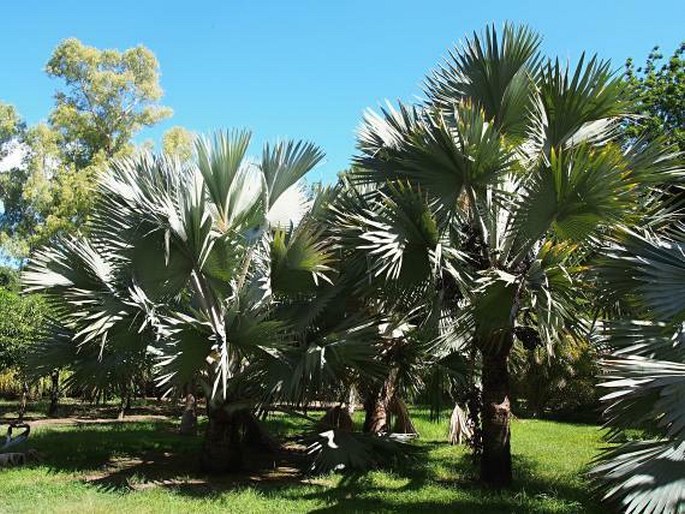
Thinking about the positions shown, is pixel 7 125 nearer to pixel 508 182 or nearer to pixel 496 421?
pixel 508 182

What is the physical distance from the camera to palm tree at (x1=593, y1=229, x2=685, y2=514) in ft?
14.5

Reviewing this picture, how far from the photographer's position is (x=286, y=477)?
28.8ft

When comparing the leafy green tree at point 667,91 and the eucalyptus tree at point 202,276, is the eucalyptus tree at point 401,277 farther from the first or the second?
the leafy green tree at point 667,91

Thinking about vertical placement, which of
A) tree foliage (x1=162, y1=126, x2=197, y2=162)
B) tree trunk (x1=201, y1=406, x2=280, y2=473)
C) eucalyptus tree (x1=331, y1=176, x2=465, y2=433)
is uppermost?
tree foliage (x1=162, y1=126, x2=197, y2=162)

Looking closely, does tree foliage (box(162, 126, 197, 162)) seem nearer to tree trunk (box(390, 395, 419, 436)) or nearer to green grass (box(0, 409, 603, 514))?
green grass (box(0, 409, 603, 514))

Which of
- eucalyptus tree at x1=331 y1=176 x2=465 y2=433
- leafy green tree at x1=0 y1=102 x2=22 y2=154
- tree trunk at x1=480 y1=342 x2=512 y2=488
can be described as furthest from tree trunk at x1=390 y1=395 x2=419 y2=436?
leafy green tree at x1=0 y1=102 x2=22 y2=154

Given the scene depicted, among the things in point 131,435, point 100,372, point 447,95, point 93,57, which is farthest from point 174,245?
point 93,57

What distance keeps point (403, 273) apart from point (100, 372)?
187 inches

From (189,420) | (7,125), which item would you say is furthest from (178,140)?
(189,420)

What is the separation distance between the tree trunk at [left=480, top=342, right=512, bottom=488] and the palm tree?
5.57ft

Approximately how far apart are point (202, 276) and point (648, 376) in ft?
17.4

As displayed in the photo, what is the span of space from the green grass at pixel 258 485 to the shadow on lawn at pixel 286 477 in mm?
13

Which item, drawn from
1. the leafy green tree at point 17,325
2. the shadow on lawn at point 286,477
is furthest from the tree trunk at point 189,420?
the leafy green tree at point 17,325

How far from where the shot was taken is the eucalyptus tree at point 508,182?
20.4ft
